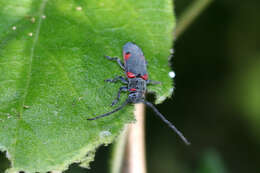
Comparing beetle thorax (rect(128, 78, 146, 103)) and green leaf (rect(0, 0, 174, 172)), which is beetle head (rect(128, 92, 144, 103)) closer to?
beetle thorax (rect(128, 78, 146, 103))

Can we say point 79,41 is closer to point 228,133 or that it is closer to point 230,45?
point 230,45

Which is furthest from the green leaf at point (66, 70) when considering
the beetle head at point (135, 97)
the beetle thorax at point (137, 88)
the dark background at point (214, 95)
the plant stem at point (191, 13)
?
the dark background at point (214, 95)

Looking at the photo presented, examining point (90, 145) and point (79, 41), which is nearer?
point (90, 145)

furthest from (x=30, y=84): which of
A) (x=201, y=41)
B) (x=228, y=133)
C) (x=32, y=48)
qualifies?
(x=228, y=133)

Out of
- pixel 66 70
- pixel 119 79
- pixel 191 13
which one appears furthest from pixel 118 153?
pixel 191 13

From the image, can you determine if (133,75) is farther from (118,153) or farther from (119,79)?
(118,153)
